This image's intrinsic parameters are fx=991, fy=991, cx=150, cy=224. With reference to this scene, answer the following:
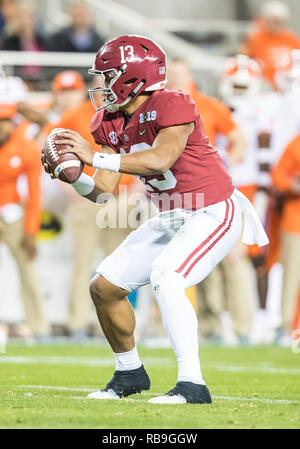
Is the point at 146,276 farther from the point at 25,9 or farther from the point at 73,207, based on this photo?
the point at 25,9

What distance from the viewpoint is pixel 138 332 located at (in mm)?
9742

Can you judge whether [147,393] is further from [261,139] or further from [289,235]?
[261,139]

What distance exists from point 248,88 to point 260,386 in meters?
4.88

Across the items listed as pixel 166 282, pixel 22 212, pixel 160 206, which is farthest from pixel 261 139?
pixel 166 282

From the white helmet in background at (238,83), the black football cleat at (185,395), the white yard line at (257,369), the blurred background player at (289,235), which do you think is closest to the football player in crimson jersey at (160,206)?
the black football cleat at (185,395)

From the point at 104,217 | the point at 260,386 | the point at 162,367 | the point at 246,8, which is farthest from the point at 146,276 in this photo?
the point at 246,8

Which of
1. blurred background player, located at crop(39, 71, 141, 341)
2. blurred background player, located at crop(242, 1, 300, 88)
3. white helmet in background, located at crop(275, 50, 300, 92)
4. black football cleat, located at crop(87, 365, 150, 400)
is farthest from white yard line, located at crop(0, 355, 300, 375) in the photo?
blurred background player, located at crop(242, 1, 300, 88)

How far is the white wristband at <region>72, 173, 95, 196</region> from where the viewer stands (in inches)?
196

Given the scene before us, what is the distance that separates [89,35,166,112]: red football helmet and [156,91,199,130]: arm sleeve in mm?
211

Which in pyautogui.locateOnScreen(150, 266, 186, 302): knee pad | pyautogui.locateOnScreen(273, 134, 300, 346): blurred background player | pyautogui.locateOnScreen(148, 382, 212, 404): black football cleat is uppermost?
pyautogui.locateOnScreen(150, 266, 186, 302): knee pad

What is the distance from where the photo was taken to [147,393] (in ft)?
17.6

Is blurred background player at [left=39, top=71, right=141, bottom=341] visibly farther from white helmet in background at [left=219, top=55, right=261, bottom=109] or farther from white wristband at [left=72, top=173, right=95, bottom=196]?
white wristband at [left=72, top=173, right=95, bottom=196]

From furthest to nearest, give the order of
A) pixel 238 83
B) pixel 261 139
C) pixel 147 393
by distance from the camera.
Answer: pixel 238 83
pixel 261 139
pixel 147 393

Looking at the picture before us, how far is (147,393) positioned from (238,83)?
5497 mm
